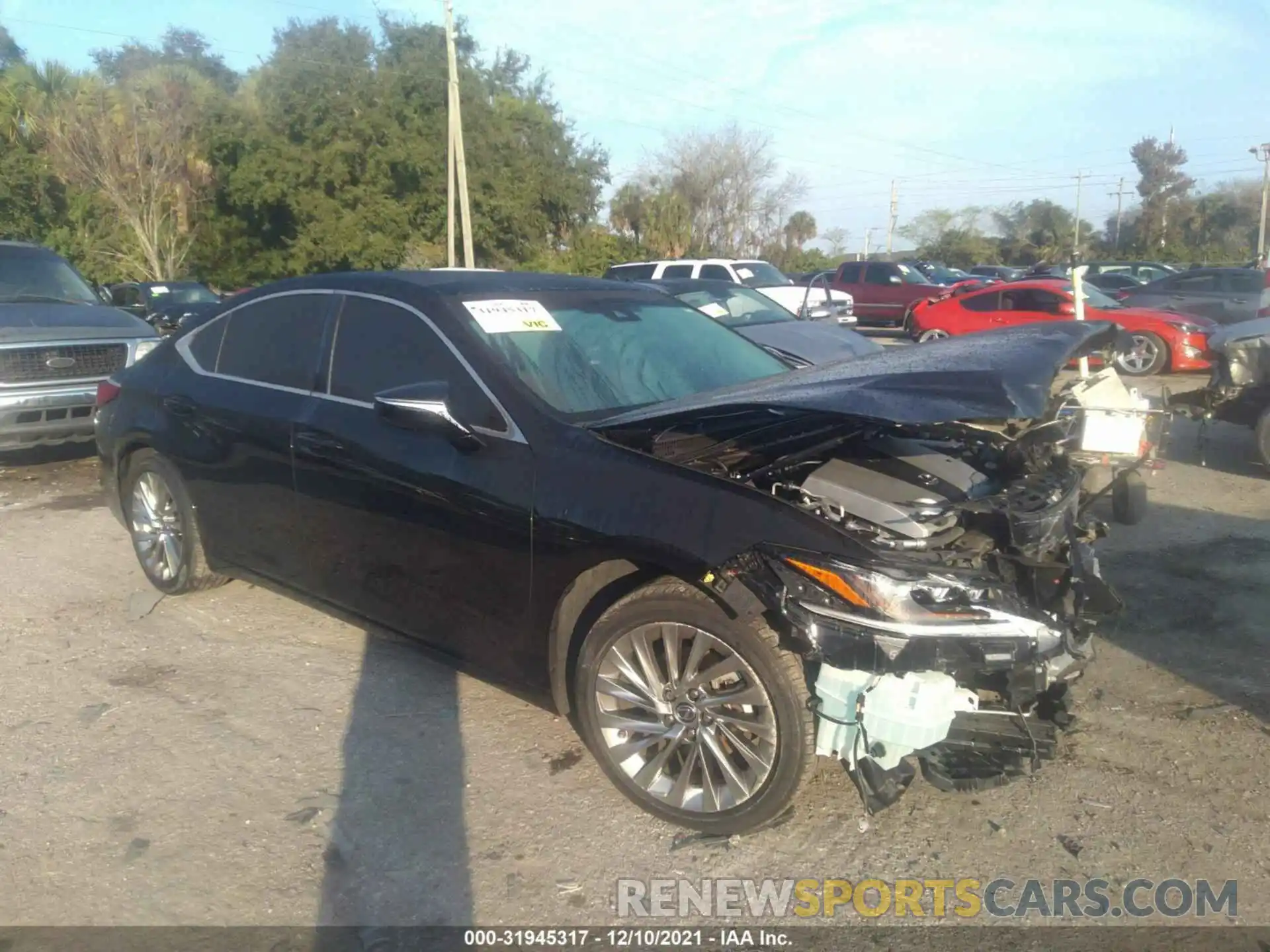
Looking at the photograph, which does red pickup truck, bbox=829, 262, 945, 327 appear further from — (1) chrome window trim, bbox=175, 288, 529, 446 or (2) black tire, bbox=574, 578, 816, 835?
(2) black tire, bbox=574, 578, 816, 835

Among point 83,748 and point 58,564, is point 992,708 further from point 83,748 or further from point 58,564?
point 58,564

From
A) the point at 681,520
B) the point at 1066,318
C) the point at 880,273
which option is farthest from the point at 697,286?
the point at 880,273

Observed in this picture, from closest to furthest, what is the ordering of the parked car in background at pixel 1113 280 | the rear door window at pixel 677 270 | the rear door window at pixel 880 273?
the rear door window at pixel 677 270, the parked car in background at pixel 1113 280, the rear door window at pixel 880 273

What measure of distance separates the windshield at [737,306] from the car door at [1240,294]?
920 cm

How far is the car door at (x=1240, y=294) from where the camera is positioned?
16.7 m

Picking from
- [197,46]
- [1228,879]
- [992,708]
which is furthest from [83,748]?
[197,46]

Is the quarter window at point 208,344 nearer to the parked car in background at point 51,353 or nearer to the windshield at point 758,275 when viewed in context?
the parked car in background at point 51,353

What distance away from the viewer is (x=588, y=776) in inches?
146

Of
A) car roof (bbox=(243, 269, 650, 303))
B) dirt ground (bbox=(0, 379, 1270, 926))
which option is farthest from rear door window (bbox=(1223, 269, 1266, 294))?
car roof (bbox=(243, 269, 650, 303))

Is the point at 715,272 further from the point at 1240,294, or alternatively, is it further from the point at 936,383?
the point at 936,383

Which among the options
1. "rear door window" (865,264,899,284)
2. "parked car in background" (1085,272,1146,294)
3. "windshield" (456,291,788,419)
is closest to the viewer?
"windshield" (456,291,788,419)

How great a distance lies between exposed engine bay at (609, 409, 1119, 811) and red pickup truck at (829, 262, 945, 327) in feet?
72.8

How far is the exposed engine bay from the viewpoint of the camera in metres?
2.98

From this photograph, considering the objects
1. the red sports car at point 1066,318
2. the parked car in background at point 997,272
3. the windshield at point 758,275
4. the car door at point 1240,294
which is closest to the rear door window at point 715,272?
the windshield at point 758,275
